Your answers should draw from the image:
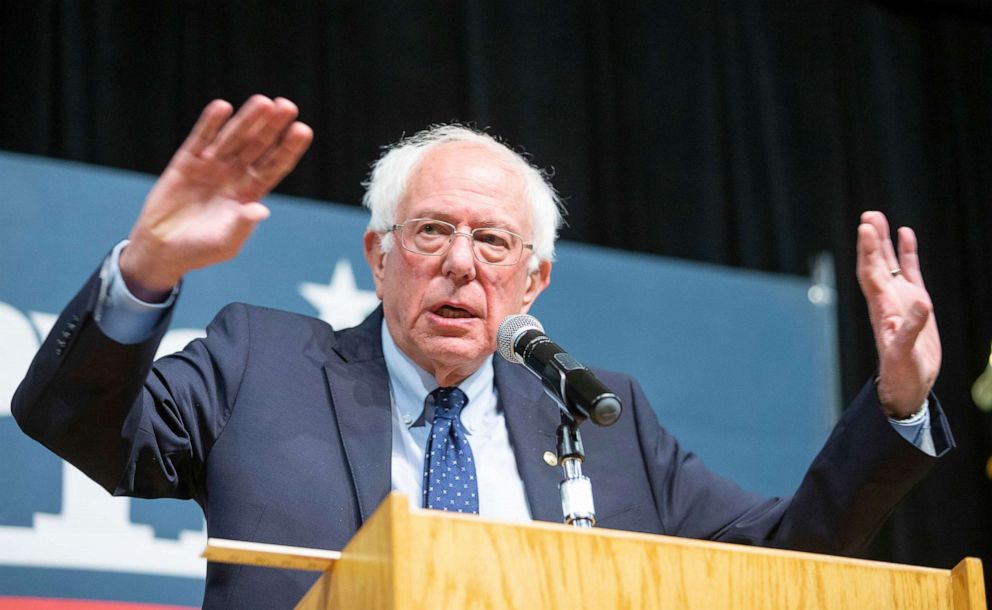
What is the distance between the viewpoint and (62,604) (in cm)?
269

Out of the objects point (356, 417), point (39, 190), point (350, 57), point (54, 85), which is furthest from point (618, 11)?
point (356, 417)

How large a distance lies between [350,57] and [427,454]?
193 centimetres

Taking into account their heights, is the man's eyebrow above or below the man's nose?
above

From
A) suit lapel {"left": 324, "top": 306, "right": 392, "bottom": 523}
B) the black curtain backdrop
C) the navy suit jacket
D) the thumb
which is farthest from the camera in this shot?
the black curtain backdrop

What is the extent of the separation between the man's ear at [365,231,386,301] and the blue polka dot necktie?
0.37m

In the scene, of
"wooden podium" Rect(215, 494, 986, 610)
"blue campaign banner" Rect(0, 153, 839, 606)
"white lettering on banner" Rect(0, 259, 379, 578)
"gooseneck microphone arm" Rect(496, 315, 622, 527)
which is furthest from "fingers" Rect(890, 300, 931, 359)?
"white lettering on banner" Rect(0, 259, 379, 578)

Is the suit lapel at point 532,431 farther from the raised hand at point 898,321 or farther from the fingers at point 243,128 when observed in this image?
the fingers at point 243,128

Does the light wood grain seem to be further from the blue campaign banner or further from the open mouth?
the blue campaign banner

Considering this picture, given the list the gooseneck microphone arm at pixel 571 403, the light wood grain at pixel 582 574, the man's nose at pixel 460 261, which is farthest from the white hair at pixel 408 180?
the light wood grain at pixel 582 574

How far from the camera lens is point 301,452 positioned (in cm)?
224

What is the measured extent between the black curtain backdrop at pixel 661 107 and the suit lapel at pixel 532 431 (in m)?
1.24

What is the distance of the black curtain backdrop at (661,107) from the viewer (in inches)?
141

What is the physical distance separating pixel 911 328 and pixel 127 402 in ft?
4.09

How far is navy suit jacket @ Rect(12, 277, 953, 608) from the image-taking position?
1.88 meters
